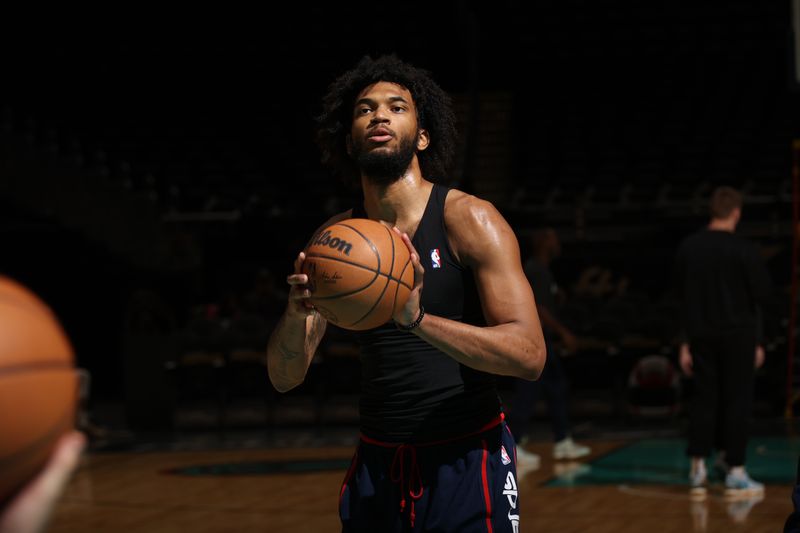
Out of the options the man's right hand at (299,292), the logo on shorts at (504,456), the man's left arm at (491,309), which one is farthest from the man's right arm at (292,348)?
the logo on shorts at (504,456)

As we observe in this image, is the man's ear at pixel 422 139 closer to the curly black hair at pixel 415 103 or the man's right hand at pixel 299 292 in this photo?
the curly black hair at pixel 415 103

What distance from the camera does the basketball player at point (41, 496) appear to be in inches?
48.3

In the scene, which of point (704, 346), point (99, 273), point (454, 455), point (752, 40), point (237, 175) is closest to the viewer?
point (454, 455)

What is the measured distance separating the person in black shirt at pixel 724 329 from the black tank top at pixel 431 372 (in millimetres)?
4168

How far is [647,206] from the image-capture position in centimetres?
1447

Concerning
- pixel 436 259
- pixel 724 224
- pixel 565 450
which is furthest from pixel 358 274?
pixel 565 450

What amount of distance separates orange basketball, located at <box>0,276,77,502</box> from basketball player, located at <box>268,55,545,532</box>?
1.40 metres

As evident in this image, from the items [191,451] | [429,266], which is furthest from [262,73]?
[429,266]

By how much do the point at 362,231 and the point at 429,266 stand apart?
307 millimetres

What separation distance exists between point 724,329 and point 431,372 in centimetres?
427

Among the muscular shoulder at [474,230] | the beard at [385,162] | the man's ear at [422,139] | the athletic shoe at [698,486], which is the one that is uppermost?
the man's ear at [422,139]

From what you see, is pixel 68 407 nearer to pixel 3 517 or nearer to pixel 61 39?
pixel 3 517

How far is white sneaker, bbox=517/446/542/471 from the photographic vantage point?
8188mm

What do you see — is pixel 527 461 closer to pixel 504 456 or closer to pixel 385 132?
pixel 504 456
